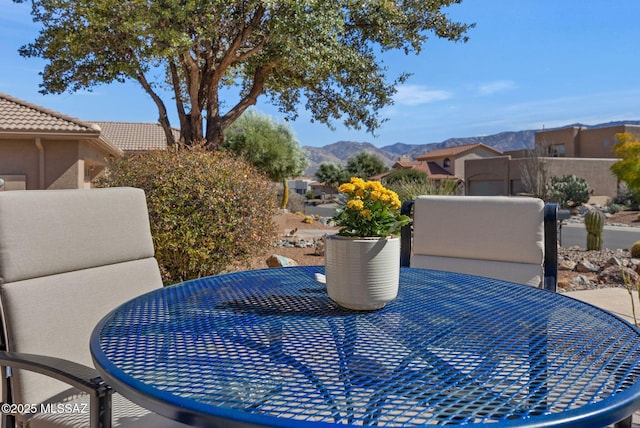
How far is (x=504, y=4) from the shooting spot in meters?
6.62

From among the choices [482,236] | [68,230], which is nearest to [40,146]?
[68,230]

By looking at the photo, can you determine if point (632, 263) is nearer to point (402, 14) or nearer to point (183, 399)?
point (402, 14)

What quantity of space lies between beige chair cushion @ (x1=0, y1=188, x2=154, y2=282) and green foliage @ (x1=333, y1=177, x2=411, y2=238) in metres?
1.11

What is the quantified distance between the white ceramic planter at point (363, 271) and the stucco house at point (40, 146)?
1130 centimetres

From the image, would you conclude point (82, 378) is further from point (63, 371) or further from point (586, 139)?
point (586, 139)

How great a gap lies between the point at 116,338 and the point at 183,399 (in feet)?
1.75

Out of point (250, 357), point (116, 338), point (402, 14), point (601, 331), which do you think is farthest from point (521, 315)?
point (402, 14)

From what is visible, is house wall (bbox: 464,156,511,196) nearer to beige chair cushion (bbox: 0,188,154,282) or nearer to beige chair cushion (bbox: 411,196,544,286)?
beige chair cushion (bbox: 411,196,544,286)

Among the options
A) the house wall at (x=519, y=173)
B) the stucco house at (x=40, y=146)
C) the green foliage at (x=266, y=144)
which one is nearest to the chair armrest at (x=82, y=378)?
the stucco house at (x=40, y=146)

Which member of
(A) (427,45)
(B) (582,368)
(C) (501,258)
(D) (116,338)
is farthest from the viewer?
(A) (427,45)

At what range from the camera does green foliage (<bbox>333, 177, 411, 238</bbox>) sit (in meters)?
1.64

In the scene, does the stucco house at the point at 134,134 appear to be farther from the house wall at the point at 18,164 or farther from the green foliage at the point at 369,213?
the green foliage at the point at 369,213

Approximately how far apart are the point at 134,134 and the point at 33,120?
13.3 m

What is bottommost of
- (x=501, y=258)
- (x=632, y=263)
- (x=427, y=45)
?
(x=632, y=263)
